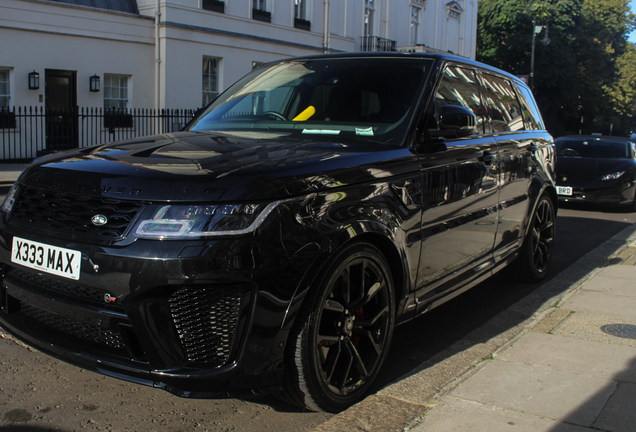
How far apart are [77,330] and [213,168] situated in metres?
0.92

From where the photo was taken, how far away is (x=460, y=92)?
13.8ft

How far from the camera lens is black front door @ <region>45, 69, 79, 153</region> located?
17953 millimetres

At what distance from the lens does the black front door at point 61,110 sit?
18.0m

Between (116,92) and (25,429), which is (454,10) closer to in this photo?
(116,92)

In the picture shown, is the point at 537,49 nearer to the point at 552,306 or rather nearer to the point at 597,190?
the point at 597,190

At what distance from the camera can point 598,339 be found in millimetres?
4230

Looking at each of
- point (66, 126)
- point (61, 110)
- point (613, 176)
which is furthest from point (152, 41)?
point (613, 176)

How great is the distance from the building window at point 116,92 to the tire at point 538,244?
55.1ft

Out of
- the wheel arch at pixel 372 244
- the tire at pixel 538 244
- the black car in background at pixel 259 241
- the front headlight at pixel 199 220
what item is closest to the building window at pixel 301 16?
the tire at pixel 538 244

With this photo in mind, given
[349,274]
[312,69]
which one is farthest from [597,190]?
[349,274]

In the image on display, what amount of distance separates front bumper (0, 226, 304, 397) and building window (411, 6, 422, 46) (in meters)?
33.4

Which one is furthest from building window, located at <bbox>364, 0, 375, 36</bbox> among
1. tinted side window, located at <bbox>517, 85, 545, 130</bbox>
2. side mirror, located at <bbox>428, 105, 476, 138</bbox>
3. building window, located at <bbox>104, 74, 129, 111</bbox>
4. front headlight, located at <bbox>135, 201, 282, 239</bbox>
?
front headlight, located at <bbox>135, 201, 282, 239</bbox>

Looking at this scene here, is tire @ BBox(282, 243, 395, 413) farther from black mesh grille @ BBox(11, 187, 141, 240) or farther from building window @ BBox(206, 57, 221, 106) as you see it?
building window @ BBox(206, 57, 221, 106)

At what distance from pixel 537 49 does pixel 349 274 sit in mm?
44251
